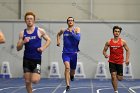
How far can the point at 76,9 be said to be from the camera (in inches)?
813

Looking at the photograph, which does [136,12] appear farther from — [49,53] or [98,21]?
[49,53]

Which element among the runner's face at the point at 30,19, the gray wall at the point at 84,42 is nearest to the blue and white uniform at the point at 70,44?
the runner's face at the point at 30,19

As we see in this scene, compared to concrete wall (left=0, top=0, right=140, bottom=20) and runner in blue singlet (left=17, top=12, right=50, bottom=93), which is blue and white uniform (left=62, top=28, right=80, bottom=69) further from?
concrete wall (left=0, top=0, right=140, bottom=20)

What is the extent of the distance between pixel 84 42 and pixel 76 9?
1928mm

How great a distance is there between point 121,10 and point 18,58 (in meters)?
6.26

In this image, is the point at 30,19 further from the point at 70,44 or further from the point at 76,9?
the point at 76,9

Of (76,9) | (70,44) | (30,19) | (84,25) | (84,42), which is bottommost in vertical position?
(70,44)

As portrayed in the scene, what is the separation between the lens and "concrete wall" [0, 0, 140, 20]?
67.3ft

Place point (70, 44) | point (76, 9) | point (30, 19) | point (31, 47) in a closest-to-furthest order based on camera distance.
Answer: point (30, 19) → point (31, 47) → point (70, 44) → point (76, 9)

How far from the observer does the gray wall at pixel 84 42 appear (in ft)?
66.1

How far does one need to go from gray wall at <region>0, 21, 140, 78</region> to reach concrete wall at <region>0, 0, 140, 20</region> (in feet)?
1.78

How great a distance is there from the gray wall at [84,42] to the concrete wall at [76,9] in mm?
543

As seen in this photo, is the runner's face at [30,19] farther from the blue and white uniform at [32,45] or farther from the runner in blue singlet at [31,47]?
the blue and white uniform at [32,45]

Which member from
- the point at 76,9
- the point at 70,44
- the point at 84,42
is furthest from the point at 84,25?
the point at 70,44
